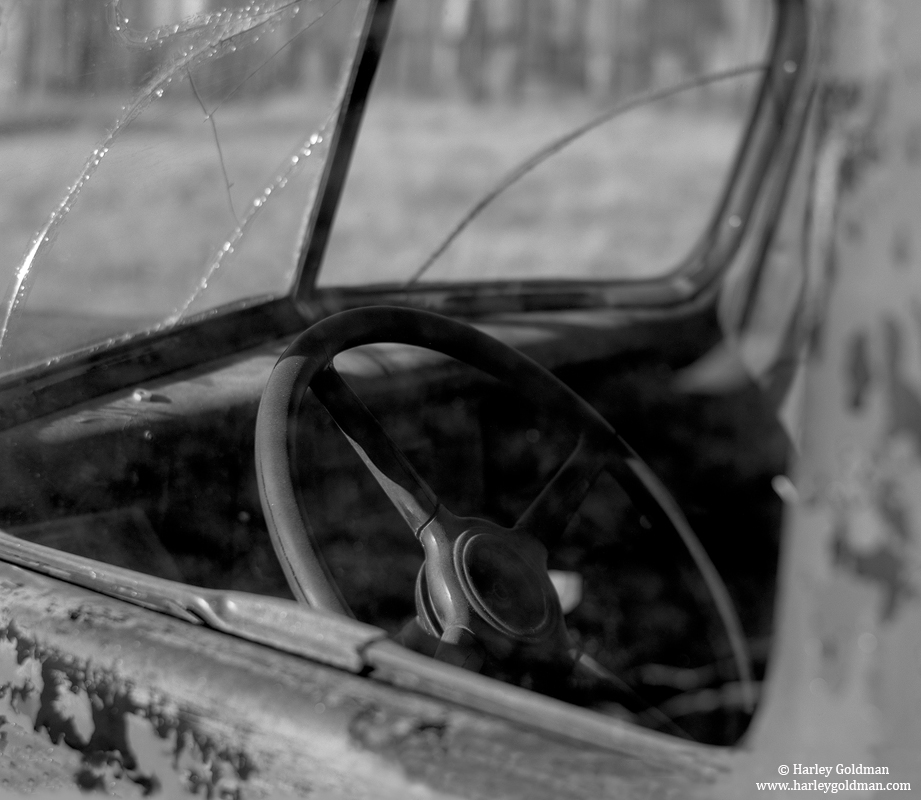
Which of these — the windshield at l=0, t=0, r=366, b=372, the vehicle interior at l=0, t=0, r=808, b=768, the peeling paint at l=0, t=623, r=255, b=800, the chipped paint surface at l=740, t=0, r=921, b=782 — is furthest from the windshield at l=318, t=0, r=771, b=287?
the chipped paint surface at l=740, t=0, r=921, b=782

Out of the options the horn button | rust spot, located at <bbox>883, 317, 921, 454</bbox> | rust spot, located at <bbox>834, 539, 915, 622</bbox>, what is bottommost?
the horn button

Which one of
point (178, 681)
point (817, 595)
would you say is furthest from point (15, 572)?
point (817, 595)

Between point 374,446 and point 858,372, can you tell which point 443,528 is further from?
point 858,372

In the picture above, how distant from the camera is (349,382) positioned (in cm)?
161

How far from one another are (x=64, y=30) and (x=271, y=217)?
17.6 inches

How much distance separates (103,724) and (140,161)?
788 mm

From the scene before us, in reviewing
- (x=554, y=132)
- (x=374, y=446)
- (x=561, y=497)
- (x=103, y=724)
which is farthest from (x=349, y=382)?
(x=554, y=132)

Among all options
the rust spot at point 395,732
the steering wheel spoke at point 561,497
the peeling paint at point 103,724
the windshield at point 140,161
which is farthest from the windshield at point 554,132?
the rust spot at point 395,732

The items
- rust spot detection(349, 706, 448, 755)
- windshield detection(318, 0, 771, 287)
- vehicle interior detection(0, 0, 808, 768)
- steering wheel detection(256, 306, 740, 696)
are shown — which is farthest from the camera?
windshield detection(318, 0, 771, 287)

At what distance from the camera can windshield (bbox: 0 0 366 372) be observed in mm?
1352

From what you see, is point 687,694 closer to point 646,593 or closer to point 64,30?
point 646,593

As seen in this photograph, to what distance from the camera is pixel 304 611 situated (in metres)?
0.96

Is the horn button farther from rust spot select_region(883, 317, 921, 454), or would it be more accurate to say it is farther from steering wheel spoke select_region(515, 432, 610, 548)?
rust spot select_region(883, 317, 921, 454)
